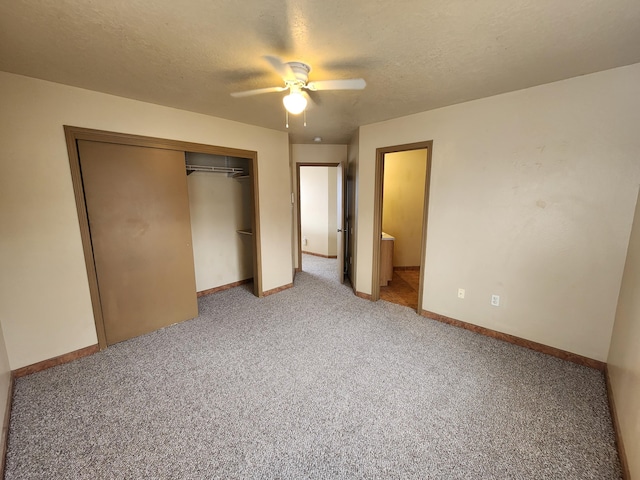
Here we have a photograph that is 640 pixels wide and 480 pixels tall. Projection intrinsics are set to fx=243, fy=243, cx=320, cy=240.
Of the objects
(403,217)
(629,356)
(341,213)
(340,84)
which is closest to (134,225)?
(340,84)

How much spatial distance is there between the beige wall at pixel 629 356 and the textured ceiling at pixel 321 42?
4.52ft

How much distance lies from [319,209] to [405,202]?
204 centimetres

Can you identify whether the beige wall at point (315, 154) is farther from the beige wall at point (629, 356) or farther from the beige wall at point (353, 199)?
the beige wall at point (629, 356)

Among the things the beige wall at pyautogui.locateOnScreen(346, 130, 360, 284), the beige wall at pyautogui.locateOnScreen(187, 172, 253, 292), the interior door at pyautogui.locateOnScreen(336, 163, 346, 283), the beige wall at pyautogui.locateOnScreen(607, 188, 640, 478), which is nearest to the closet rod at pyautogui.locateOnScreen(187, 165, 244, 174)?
the beige wall at pyautogui.locateOnScreen(187, 172, 253, 292)

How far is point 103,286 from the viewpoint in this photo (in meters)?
2.38

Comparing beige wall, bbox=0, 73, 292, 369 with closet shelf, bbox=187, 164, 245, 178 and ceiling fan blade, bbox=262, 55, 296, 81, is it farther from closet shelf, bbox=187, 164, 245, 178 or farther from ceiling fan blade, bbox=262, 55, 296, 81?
ceiling fan blade, bbox=262, 55, 296, 81

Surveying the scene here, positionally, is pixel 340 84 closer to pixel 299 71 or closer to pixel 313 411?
pixel 299 71

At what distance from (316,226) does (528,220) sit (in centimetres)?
437

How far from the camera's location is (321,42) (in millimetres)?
1533

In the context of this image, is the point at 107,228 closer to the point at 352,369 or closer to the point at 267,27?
the point at 267,27

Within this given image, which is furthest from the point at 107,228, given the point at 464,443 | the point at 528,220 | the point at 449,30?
the point at 528,220

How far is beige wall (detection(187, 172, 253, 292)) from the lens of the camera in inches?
141

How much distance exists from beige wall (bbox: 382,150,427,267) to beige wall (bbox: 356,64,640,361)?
1.94m

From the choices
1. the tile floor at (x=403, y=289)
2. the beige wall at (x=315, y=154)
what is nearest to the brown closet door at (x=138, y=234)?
the beige wall at (x=315, y=154)
